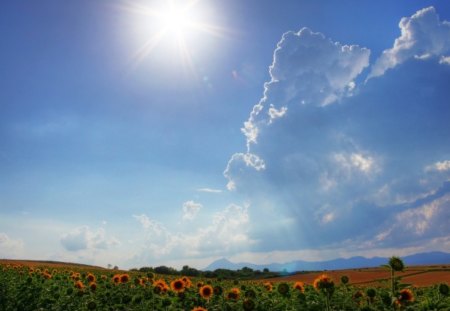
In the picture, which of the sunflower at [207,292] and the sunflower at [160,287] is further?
the sunflower at [160,287]

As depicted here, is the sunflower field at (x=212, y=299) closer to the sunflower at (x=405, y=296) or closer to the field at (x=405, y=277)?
the sunflower at (x=405, y=296)

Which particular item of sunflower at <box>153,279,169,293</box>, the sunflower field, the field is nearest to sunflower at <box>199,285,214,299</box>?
the sunflower field

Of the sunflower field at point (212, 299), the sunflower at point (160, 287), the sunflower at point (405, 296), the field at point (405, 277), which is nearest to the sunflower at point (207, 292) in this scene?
the sunflower field at point (212, 299)

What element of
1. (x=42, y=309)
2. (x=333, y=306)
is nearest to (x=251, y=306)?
(x=333, y=306)

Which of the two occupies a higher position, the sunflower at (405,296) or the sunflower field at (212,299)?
the sunflower at (405,296)

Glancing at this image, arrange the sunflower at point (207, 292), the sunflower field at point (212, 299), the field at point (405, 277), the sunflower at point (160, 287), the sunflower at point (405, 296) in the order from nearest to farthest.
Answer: the sunflower at point (405, 296)
the sunflower field at point (212, 299)
the sunflower at point (207, 292)
the sunflower at point (160, 287)
the field at point (405, 277)

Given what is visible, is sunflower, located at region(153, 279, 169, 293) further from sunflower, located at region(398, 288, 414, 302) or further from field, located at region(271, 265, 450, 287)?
field, located at region(271, 265, 450, 287)

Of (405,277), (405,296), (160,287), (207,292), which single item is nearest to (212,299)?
(207,292)

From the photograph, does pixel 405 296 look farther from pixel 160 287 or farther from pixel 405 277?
pixel 405 277

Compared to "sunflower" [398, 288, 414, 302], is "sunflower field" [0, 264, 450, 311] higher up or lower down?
lower down

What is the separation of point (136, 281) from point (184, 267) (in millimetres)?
55696

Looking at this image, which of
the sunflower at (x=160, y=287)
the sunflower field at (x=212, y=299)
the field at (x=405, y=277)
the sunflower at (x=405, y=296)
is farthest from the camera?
the field at (x=405, y=277)

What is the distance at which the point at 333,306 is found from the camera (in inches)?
424

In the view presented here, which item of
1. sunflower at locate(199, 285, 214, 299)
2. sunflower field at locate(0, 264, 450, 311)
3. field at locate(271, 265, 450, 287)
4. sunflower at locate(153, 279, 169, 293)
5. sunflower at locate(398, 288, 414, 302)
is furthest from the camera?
field at locate(271, 265, 450, 287)
